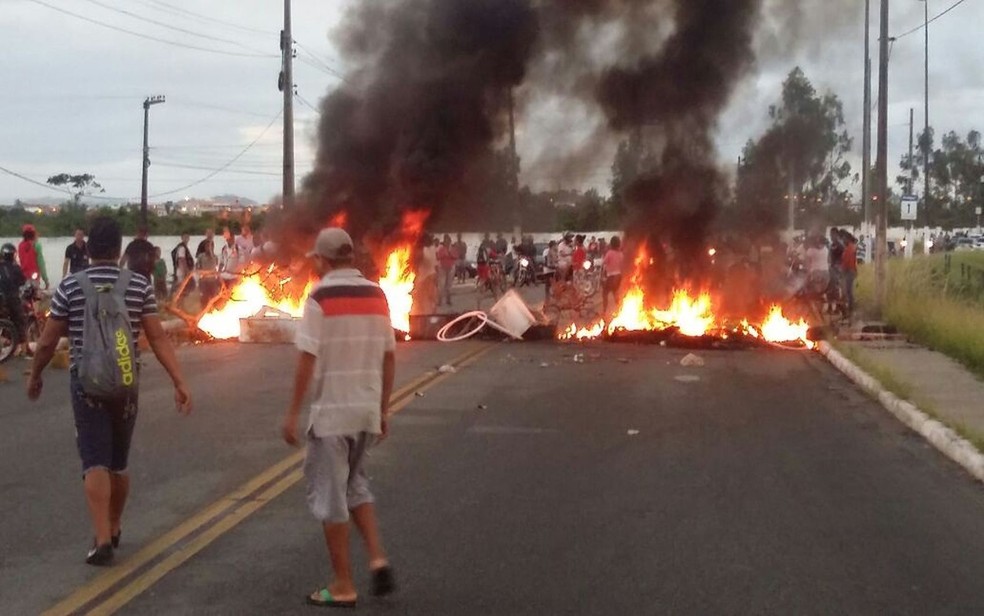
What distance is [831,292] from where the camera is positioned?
25.0 m

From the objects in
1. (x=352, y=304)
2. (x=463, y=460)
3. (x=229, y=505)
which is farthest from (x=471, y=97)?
(x=352, y=304)

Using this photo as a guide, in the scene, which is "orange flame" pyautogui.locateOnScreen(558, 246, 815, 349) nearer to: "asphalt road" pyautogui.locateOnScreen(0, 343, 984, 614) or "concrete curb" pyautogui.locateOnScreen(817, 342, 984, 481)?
"concrete curb" pyautogui.locateOnScreen(817, 342, 984, 481)

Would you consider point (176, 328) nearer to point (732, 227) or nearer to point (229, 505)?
point (732, 227)

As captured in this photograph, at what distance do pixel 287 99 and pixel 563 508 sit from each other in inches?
907

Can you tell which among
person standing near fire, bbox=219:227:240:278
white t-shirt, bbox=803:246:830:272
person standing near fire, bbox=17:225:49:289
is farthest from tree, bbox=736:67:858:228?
person standing near fire, bbox=17:225:49:289

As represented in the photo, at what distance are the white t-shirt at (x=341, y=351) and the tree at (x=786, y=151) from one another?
1779 cm

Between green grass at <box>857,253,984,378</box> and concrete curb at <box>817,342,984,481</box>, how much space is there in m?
1.46

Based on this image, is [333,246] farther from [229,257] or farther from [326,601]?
[229,257]

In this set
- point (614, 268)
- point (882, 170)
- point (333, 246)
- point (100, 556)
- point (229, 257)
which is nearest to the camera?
point (333, 246)

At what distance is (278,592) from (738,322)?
16.4 meters

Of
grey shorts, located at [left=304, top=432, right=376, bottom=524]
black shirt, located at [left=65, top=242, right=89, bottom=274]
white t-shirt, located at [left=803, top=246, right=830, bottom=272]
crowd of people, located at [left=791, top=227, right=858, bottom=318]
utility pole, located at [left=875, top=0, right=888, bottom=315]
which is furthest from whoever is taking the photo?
white t-shirt, located at [left=803, top=246, right=830, bottom=272]

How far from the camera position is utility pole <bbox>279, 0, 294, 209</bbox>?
94.3ft

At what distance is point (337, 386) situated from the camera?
19.2ft

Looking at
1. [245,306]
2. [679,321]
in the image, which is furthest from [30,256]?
[679,321]
